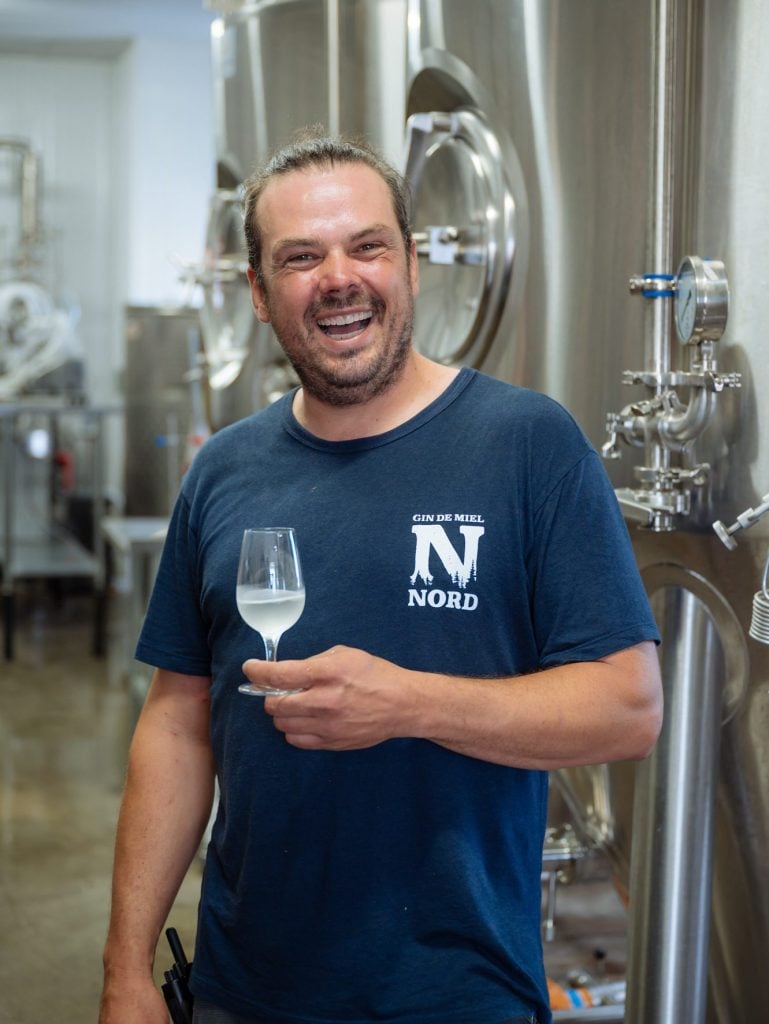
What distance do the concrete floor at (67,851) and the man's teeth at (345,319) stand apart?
4.05 ft

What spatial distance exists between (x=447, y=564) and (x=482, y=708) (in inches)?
6.7

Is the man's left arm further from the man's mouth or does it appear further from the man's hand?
the man's mouth

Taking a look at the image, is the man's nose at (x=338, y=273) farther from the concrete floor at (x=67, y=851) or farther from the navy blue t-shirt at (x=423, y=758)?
the concrete floor at (x=67, y=851)

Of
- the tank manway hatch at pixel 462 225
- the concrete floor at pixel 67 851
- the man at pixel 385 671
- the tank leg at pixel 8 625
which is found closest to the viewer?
the man at pixel 385 671

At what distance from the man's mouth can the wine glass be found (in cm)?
29

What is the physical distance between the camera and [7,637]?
6262 mm

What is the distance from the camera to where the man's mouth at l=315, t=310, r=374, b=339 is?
1.49 m

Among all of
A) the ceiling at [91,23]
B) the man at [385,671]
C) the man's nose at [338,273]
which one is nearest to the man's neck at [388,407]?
the man at [385,671]

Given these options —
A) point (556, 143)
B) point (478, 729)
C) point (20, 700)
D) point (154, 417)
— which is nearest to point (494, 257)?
point (556, 143)

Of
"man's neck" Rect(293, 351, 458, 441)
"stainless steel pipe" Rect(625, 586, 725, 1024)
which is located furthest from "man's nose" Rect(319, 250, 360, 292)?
"stainless steel pipe" Rect(625, 586, 725, 1024)

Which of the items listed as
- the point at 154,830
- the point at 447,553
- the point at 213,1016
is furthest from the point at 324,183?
the point at 213,1016

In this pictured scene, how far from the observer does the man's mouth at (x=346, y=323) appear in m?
1.49

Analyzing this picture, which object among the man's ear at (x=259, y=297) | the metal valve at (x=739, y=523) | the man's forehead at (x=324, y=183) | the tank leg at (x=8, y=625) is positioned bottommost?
the tank leg at (x=8, y=625)

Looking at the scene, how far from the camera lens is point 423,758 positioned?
139 centimetres
